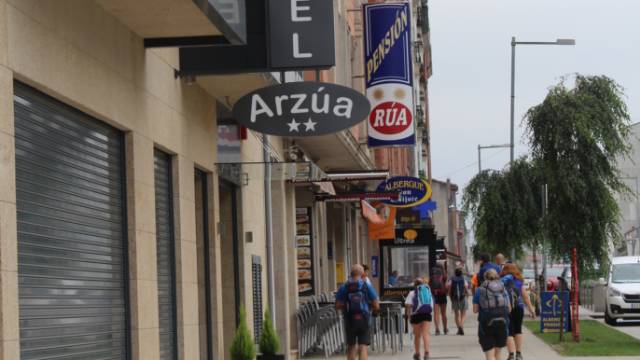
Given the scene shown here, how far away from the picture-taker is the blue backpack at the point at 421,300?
849 inches

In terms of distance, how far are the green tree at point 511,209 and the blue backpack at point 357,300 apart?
18552 mm

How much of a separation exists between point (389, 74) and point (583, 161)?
502cm

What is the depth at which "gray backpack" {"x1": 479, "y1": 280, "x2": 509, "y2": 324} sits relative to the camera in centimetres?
1720

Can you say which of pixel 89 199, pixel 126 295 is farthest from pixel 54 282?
pixel 126 295

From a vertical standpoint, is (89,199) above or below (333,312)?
above

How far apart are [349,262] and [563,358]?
16.2 meters

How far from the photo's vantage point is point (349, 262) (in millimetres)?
36969

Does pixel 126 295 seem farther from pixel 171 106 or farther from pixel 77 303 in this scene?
pixel 171 106

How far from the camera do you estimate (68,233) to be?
10.1 meters

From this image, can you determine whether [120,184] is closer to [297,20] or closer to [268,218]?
[297,20]

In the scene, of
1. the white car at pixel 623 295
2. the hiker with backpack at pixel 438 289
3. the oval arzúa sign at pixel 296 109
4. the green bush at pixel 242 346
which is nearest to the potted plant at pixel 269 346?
the green bush at pixel 242 346

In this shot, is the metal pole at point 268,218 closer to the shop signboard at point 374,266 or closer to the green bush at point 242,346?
the green bush at point 242,346

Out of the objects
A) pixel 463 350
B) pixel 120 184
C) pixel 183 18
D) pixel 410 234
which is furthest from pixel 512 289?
pixel 410 234

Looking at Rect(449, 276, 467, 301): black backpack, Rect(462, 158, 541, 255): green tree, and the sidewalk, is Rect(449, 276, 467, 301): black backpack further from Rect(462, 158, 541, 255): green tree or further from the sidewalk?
Rect(462, 158, 541, 255): green tree
